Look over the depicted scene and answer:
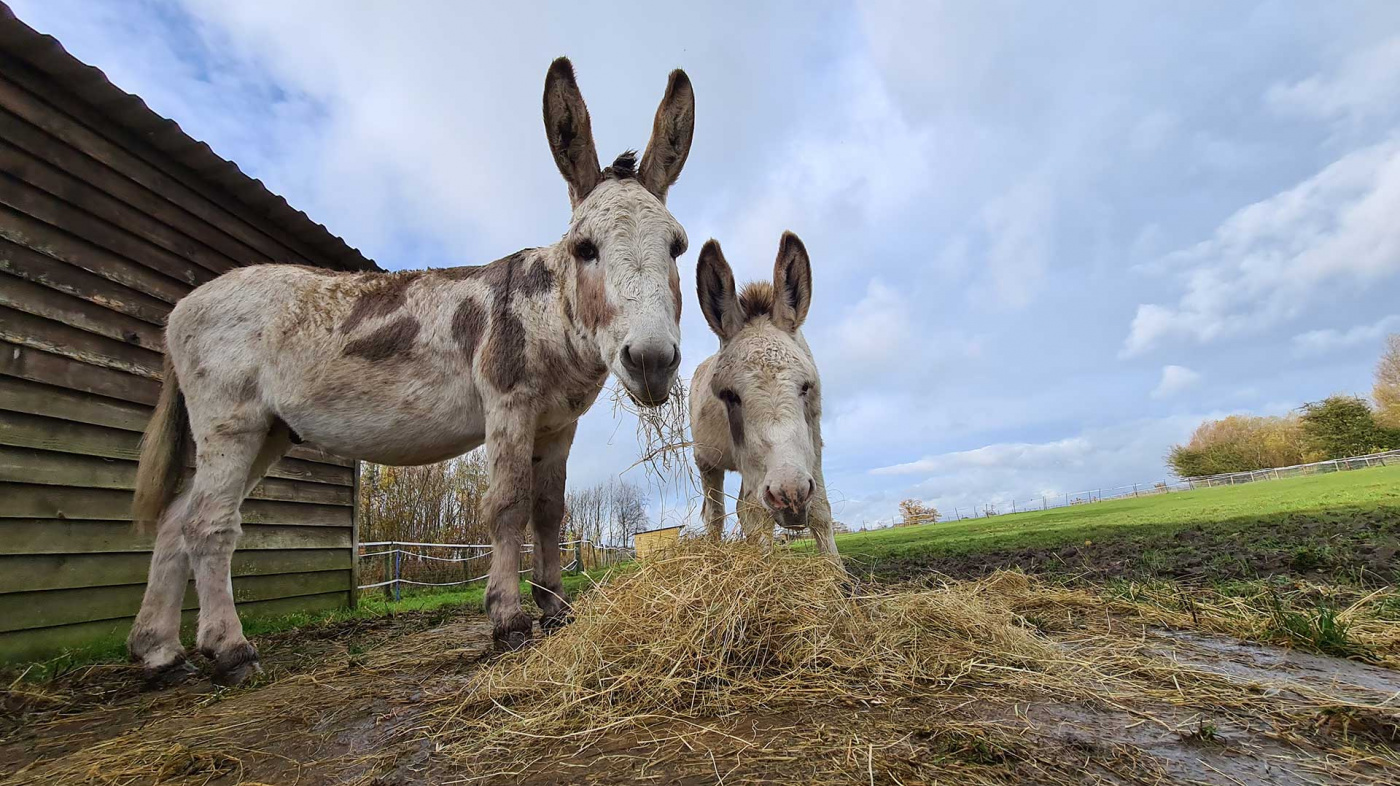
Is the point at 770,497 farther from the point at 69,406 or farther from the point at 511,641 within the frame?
the point at 69,406

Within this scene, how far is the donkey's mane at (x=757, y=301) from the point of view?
477 cm

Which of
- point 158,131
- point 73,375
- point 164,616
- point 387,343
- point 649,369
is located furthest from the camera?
point 158,131

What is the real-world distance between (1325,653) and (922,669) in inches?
74.2

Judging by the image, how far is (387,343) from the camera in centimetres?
379

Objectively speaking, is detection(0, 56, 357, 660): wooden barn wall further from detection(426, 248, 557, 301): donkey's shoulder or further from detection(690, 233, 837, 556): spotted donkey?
detection(690, 233, 837, 556): spotted donkey

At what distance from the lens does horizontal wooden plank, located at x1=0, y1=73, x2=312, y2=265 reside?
14.8 ft

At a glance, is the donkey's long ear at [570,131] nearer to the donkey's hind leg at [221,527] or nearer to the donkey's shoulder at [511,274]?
the donkey's shoulder at [511,274]

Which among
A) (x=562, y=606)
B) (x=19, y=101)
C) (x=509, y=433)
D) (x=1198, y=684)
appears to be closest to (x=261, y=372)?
(x=509, y=433)

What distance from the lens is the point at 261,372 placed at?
12.5 feet

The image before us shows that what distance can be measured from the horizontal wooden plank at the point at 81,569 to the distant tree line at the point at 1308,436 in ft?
209

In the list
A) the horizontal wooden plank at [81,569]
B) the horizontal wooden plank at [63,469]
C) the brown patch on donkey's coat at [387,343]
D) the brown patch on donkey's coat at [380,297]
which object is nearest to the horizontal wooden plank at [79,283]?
the horizontal wooden plank at [63,469]

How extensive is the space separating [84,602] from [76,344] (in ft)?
7.07

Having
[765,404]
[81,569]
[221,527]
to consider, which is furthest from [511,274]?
[81,569]

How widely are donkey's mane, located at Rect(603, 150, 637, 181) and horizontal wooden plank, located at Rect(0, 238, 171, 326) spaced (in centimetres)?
469
